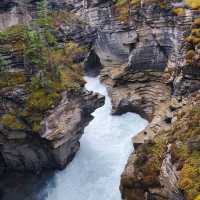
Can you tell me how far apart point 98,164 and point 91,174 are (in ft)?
6.89

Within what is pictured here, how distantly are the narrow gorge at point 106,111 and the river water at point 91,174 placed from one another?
13 cm

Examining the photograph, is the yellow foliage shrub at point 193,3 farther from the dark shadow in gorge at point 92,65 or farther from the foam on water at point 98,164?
the dark shadow in gorge at point 92,65

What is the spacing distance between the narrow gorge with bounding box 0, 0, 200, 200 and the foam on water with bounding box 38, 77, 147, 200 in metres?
0.13

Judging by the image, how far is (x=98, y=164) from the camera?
5547 centimetres

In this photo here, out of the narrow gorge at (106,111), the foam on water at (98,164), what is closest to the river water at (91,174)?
the foam on water at (98,164)

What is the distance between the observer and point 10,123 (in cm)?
4872

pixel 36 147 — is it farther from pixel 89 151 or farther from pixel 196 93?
pixel 196 93

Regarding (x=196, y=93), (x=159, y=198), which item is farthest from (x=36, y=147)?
(x=196, y=93)

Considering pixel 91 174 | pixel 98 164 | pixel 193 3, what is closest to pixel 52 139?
pixel 91 174

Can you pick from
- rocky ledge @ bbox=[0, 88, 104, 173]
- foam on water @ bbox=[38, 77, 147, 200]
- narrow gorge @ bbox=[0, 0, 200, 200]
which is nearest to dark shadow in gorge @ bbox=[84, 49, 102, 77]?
narrow gorge @ bbox=[0, 0, 200, 200]

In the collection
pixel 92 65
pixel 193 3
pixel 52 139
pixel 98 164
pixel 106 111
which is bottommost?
pixel 98 164

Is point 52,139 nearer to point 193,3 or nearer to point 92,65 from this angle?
point 193,3

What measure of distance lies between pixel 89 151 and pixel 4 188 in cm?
1241

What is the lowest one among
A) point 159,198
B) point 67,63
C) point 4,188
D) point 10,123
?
point 4,188
